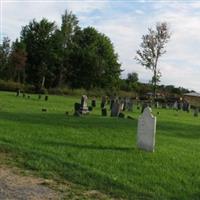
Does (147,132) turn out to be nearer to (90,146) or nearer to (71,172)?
(90,146)

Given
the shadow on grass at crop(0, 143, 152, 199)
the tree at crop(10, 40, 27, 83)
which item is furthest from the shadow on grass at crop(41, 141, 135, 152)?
the tree at crop(10, 40, 27, 83)

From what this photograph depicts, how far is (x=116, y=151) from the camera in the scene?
14008 millimetres

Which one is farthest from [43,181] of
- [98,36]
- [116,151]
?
[98,36]

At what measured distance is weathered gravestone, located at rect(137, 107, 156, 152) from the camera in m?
14.6

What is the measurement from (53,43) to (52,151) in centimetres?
8415

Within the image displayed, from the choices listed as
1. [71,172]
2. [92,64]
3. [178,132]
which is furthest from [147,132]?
[92,64]

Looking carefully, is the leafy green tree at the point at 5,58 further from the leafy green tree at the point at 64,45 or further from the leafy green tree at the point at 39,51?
the leafy green tree at the point at 64,45

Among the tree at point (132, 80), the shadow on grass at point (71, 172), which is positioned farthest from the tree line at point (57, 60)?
the shadow on grass at point (71, 172)

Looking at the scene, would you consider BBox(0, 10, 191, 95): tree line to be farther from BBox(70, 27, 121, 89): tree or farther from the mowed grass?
the mowed grass

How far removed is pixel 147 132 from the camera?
14.7 metres

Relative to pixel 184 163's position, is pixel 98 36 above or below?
above

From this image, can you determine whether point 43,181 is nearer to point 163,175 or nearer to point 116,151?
point 163,175

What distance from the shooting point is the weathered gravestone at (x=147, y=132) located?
14.6 metres

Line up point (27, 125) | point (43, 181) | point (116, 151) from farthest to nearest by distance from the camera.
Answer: point (27, 125), point (116, 151), point (43, 181)
